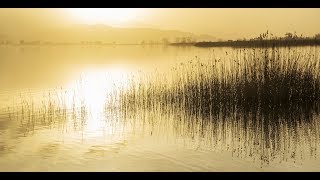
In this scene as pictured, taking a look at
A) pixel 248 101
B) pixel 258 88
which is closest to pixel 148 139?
pixel 248 101

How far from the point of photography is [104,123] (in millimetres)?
7402

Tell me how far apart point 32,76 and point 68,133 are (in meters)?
8.94

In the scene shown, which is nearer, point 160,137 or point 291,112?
point 160,137

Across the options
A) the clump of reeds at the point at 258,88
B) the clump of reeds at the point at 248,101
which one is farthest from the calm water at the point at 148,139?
the clump of reeds at the point at 258,88
